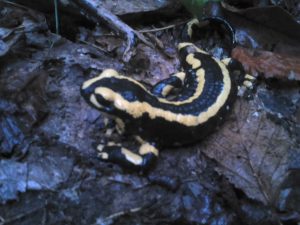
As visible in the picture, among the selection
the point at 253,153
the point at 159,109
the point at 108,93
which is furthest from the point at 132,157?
the point at 253,153

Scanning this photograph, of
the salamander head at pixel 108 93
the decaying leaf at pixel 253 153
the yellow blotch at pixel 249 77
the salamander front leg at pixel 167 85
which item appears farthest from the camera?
the yellow blotch at pixel 249 77

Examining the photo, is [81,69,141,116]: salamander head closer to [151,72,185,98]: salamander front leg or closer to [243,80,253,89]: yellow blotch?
[151,72,185,98]: salamander front leg

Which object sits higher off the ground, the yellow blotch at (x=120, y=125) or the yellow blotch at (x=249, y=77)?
the yellow blotch at (x=249, y=77)

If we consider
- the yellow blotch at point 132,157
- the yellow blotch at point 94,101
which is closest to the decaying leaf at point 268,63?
the yellow blotch at point 132,157

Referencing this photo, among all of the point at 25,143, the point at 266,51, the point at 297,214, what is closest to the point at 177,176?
the point at 297,214

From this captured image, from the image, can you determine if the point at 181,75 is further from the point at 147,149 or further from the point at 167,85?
the point at 147,149

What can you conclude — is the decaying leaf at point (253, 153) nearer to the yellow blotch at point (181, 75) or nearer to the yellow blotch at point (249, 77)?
the yellow blotch at point (249, 77)
